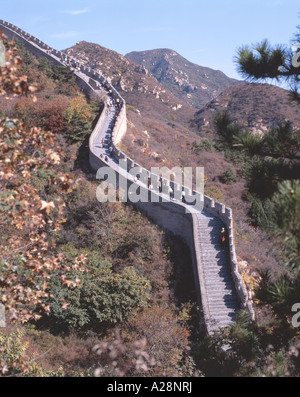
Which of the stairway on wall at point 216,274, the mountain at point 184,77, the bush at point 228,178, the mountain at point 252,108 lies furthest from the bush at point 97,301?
the mountain at point 184,77

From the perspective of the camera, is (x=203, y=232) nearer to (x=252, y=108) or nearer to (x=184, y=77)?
(x=252, y=108)

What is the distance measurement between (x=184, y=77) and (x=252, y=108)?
65.1 metres

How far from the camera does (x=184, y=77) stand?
118 meters

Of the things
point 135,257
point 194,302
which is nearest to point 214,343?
point 194,302

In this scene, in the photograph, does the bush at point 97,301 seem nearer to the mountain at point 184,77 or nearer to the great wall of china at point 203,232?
the great wall of china at point 203,232

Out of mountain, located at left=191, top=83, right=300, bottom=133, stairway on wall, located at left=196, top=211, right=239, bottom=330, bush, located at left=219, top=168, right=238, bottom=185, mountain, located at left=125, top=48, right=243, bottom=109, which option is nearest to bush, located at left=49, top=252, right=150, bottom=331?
stairway on wall, located at left=196, top=211, right=239, bottom=330

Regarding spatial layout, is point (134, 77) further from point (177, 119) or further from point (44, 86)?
point (44, 86)

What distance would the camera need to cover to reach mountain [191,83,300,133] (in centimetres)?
5322

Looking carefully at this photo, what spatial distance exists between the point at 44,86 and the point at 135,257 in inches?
932

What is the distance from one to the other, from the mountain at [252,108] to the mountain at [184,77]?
34439 mm

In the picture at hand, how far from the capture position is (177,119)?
6462 cm

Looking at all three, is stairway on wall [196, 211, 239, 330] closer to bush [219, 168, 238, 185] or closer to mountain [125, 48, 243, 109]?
bush [219, 168, 238, 185]

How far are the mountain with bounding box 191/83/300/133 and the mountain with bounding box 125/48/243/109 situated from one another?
34.4 meters

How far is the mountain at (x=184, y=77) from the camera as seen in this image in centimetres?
10919
